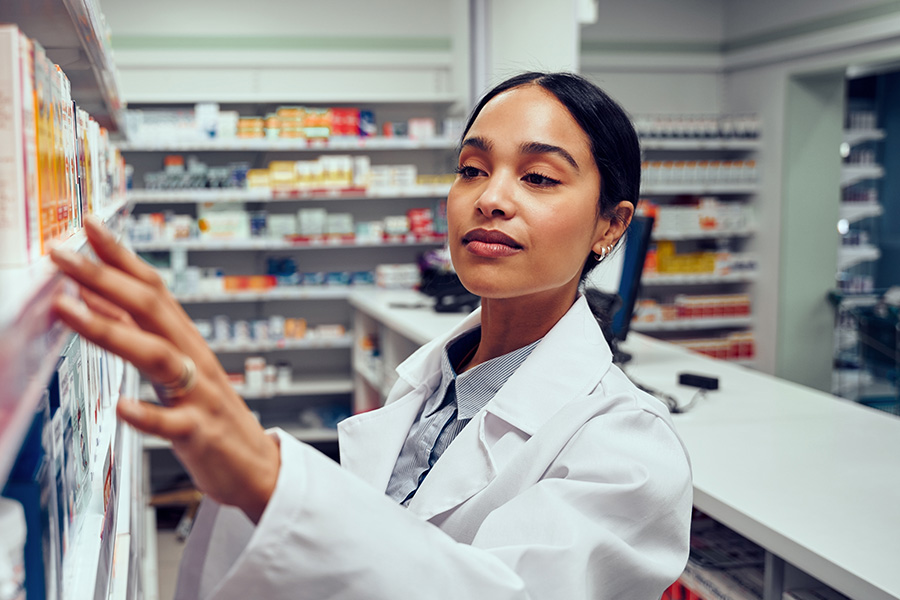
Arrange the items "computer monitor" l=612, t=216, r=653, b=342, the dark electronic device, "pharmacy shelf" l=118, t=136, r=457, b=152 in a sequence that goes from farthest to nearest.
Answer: "pharmacy shelf" l=118, t=136, r=457, b=152
"computer monitor" l=612, t=216, r=653, b=342
the dark electronic device

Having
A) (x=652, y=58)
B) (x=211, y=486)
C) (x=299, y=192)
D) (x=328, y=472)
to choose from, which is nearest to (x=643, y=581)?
(x=328, y=472)

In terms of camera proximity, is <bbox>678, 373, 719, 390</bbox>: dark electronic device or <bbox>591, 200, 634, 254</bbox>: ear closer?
<bbox>591, 200, 634, 254</bbox>: ear

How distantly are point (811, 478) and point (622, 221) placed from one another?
90 centimetres

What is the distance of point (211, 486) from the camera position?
729 mm

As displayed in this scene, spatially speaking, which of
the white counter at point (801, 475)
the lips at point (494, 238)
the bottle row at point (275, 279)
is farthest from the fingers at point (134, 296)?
the bottle row at point (275, 279)

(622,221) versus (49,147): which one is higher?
(49,147)

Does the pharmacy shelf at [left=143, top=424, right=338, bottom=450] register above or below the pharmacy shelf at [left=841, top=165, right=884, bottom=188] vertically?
below

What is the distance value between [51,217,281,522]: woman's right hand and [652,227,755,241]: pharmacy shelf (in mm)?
6023

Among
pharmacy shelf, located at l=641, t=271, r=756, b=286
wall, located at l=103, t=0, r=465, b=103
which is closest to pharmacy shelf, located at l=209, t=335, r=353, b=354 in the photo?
wall, located at l=103, t=0, r=465, b=103

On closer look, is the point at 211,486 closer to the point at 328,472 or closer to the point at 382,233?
the point at 328,472

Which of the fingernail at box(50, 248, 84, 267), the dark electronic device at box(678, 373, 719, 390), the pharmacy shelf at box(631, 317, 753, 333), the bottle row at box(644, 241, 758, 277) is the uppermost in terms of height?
the fingernail at box(50, 248, 84, 267)

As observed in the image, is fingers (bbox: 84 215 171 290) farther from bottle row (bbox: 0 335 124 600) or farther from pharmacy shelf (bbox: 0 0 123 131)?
pharmacy shelf (bbox: 0 0 123 131)

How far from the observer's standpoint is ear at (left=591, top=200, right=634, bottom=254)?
139cm

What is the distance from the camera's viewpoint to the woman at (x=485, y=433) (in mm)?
703
